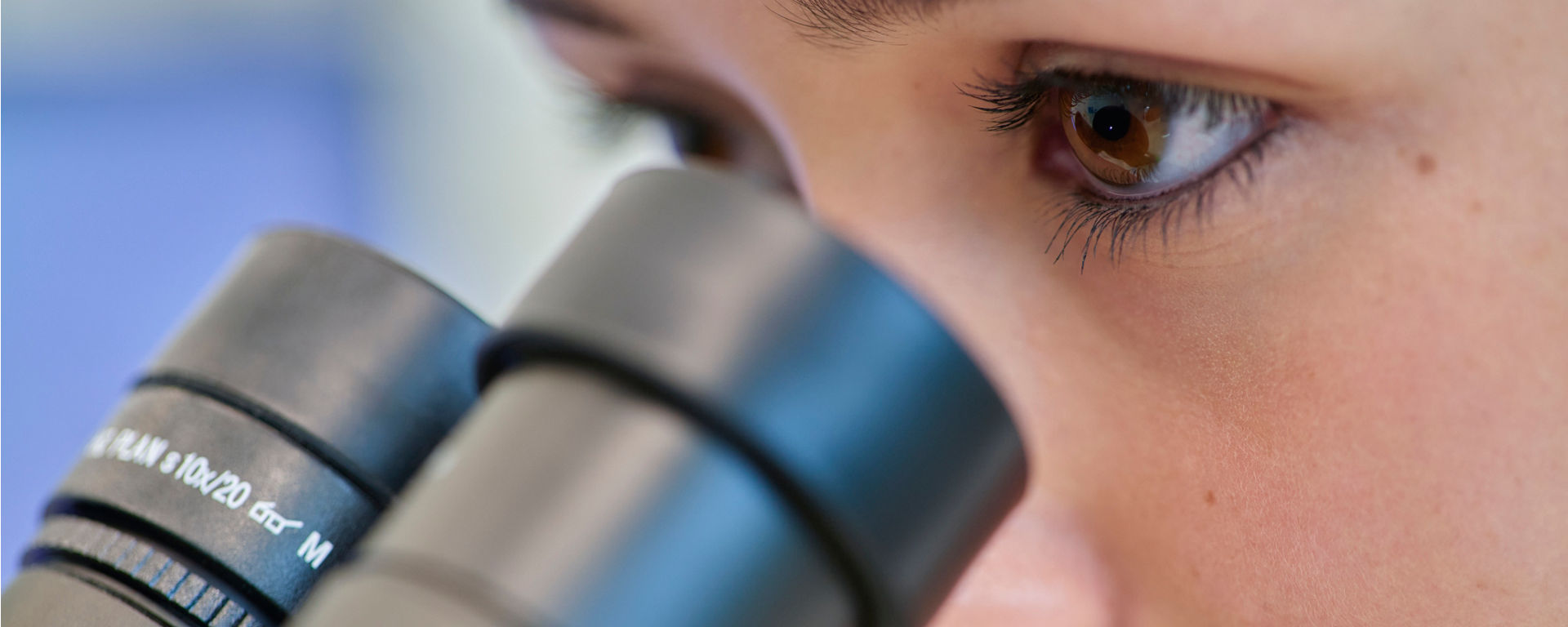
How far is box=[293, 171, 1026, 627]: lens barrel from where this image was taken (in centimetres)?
30

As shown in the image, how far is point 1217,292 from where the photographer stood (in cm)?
45

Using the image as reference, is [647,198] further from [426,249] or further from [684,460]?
[426,249]

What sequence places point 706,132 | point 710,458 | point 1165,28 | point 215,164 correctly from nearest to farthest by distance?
point 710,458 → point 1165,28 → point 706,132 → point 215,164

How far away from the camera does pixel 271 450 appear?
1.64 feet

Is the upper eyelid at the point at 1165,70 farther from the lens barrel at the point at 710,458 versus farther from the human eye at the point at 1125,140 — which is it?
the lens barrel at the point at 710,458

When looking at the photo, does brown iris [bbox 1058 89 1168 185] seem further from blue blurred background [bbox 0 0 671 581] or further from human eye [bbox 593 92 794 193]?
blue blurred background [bbox 0 0 671 581]

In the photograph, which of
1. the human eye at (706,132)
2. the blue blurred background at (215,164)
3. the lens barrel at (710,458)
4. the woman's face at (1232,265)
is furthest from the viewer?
the blue blurred background at (215,164)

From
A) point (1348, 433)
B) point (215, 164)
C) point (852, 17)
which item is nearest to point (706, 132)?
point (852, 17)

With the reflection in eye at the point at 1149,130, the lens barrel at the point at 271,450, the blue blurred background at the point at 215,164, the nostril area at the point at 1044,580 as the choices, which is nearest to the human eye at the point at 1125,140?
the reflection in eye at the point at 1149,130

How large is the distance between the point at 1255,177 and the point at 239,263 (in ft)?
1.32

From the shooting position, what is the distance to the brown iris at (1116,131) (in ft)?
1.51

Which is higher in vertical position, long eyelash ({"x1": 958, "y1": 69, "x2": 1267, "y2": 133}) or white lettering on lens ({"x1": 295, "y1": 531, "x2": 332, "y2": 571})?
long eyelash ({"x1": 958, "y1": 69, "x2": 1267, "y2": 133})

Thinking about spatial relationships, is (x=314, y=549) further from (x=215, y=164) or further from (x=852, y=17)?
(x=215, y=164)

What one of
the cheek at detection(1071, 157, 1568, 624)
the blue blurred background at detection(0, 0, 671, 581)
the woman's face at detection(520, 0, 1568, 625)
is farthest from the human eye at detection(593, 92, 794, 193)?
the blue blurred background at detection(0, 0, 671, 581)
